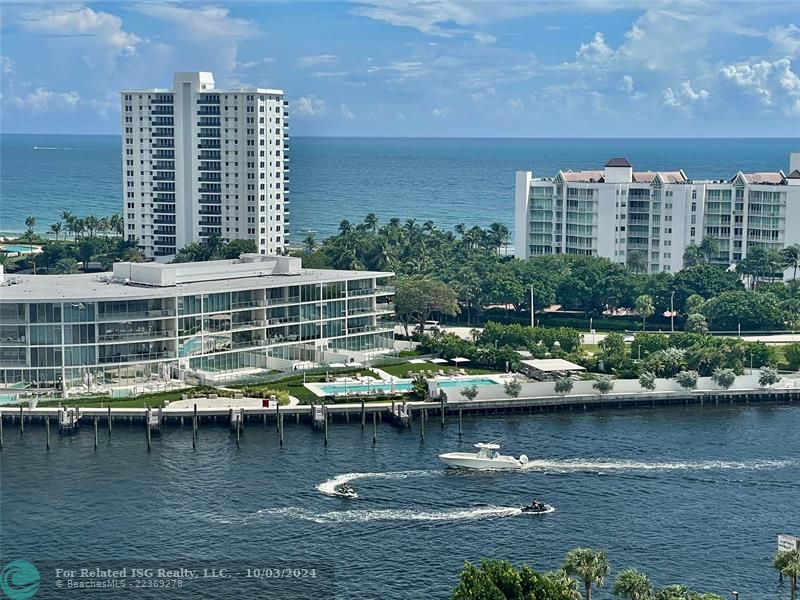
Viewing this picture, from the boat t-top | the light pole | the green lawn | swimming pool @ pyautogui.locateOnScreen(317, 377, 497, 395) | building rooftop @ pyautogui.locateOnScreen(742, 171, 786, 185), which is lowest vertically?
the boat t-top

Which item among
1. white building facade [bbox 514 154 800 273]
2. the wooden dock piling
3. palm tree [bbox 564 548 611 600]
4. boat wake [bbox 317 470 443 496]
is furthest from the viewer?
white building facade [bbox 514 154 800 273]

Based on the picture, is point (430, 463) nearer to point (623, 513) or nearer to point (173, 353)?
point (623, 513)

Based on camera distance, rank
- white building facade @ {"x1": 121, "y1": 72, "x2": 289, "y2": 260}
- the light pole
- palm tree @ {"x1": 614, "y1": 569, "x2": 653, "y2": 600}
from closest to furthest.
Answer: palm tree @ {"x1": 614, "y1": 569, "x2": 653, "y2": 600} < the light pole < white building facade @ {"x1": 121, "y1": 72, "x2": 289, "y2": 260}

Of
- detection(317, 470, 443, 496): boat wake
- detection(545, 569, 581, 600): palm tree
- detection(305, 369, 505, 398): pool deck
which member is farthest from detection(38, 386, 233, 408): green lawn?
detection(545, 569, 581, 600): palm tree

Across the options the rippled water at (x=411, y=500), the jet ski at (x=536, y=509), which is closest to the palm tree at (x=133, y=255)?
the rippled water at (x=411, y=500)

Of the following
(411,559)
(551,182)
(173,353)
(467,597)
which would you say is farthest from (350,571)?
(551,182)

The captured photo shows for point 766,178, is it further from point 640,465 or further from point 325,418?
point 325,418

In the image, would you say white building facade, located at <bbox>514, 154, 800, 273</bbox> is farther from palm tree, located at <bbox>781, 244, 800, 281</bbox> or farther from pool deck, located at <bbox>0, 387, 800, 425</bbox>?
pool deck, located at <bbox>0, 387, 800, 425</bbox>
